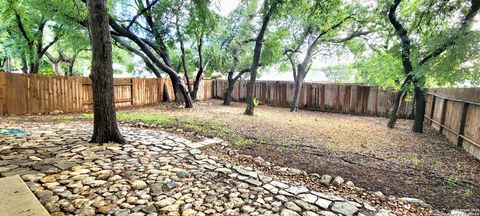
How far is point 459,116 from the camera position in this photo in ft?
17.7

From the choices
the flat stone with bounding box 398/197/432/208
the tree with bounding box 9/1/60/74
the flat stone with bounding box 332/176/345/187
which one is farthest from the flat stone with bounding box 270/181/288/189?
the tree with bounding box 9/1/60/74

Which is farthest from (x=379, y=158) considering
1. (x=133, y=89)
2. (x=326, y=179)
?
(x=133, y=89)

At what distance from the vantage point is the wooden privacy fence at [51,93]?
662 centimetres

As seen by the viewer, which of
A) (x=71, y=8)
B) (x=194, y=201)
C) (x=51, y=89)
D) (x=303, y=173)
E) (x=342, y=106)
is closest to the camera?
(x=194, y=201)

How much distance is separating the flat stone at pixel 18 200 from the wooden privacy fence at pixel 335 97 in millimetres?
11644

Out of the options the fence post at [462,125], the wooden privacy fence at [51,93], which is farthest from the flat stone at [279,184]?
the wooden privacy fence at [51,93]

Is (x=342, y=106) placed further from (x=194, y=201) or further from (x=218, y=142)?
(x=194, y=201)

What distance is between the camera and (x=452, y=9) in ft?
17.2

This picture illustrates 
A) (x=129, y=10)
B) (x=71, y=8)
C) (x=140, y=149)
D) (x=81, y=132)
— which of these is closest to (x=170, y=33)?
(x=129, y=10)

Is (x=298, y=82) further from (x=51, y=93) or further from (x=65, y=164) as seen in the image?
(x=65, y=164)

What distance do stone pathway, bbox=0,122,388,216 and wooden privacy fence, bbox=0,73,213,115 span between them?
3976 mm

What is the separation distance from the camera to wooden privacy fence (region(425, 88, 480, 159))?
4.60 m

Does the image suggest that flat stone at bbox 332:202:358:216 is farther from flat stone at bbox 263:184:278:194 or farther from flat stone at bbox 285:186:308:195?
flat stone at bbox 263:184:278:194

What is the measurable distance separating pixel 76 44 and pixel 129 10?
2830 millimetres
